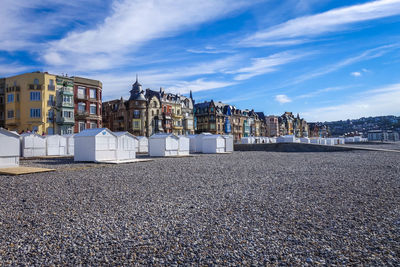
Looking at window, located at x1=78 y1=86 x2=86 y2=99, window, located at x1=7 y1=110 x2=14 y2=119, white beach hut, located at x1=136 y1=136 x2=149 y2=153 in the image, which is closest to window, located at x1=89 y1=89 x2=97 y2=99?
window, located at x1=78 y1=86 x2=86 y2=99

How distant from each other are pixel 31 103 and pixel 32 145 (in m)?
16.0

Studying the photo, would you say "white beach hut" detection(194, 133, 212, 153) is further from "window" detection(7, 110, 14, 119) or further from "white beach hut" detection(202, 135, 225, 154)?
"window" detection(7, 110, 14, 119)

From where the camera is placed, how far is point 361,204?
9211mm

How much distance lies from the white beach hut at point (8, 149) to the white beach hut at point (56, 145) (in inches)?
570

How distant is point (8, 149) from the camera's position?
20.7 meters

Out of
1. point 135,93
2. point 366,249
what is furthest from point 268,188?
point 135,93

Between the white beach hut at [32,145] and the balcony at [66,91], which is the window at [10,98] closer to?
the balcony at [66,91]

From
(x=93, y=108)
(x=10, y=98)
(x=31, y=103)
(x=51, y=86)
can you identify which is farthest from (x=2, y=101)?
(x=93, y=108)

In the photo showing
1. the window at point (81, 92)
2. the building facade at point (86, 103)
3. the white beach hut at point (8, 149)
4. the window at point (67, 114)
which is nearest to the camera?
the white beach hut at point (8, 149)

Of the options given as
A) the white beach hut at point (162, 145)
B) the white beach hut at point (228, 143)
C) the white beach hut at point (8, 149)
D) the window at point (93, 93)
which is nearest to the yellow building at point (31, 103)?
the window at point (93, 93)

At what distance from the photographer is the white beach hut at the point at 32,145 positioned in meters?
32.6

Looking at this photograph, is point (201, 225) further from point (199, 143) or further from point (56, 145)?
point (199, 143)

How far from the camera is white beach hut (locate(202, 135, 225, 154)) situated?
44.5 metres

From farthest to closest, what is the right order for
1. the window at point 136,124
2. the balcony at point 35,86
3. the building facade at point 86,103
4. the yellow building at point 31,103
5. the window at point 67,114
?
1. the window at point 136,124
2. the building facade at point 86,103
3. the window at point 67,114
4. the yellow building at point 31,103
5. the balcony at point 35,86
